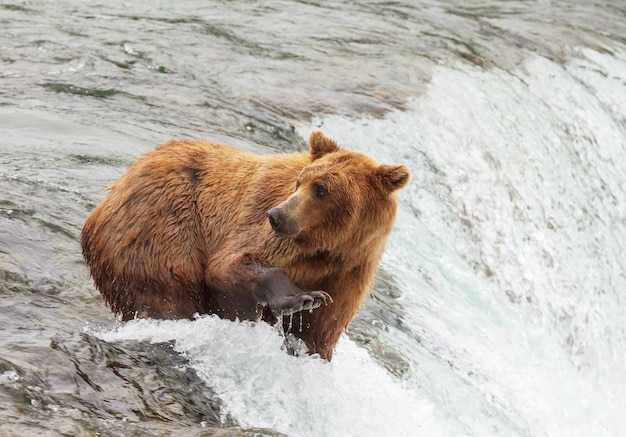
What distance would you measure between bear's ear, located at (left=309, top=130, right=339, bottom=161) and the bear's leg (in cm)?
56

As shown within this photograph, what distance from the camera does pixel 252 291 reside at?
167 inches

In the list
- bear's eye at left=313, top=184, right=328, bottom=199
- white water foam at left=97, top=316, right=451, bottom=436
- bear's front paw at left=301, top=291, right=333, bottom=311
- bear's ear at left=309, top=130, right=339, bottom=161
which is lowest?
white water foam at left=97, top=316, right=451, bottom=436

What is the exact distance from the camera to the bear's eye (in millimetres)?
4273

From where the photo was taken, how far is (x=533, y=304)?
794 cm

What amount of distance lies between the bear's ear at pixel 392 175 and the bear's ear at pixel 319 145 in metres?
0.26

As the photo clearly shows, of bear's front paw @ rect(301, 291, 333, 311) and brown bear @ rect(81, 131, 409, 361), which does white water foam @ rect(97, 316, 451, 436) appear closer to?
brown bear @ rect(81, 131, 409, 361)

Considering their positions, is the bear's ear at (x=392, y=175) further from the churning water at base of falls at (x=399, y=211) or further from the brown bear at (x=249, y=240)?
the churning water at base of falls at (x=399, y=211)

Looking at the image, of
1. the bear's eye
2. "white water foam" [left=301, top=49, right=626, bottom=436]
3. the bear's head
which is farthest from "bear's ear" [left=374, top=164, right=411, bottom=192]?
"white water foam" [left=301, top=49, right=626, bottom=436]

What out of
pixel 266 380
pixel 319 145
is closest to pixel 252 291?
pixel 266 380

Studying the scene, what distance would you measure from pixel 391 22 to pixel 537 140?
109 inches

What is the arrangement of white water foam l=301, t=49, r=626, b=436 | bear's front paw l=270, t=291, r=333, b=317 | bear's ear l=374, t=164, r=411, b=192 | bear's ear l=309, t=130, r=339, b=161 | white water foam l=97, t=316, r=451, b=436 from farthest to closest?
white water foam l=301, t=49, r=626, b=436, bear's ear l=309, t=130, r=339, b=161, bear's ear l=374, t=164, r=411, b=192, white water foam l=97, t=316, r=451, b=436, bear's front paw l=270, t=291, r=333, b=317

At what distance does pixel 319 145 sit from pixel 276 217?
0.54 metres

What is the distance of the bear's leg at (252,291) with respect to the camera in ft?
13.5

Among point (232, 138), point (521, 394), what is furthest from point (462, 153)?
point (521, 394)
